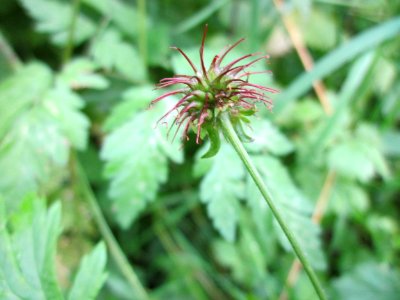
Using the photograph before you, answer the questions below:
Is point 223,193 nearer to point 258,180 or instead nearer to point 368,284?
point 258,180

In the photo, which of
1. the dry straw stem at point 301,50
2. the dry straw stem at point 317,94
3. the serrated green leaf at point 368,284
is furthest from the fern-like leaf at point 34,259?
the dry straw stem at point 301,50

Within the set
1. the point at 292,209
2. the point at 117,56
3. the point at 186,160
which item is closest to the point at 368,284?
the point at 292,209

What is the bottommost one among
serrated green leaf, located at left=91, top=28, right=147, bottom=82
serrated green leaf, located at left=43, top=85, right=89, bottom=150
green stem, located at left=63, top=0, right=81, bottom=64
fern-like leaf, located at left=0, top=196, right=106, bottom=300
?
fern-like leaf, located at left=0, top=196, right=106, bottom=300

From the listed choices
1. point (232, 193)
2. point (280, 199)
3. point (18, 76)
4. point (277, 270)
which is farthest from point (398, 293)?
point (18, 76)

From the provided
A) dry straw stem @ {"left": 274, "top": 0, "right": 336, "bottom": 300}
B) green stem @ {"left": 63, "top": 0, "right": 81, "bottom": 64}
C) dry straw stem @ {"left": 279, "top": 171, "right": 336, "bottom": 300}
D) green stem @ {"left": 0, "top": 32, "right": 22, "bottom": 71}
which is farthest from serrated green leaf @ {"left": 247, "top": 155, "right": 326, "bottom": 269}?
green stem @ {"left": 0, "top": 32, "right": 22, "bottom": 71}

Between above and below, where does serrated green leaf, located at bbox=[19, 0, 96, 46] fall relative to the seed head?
above

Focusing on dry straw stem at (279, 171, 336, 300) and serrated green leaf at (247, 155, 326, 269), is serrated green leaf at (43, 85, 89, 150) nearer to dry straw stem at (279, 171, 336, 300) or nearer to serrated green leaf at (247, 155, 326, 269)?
serrated green leaf at (247, 155, 326, 269)
